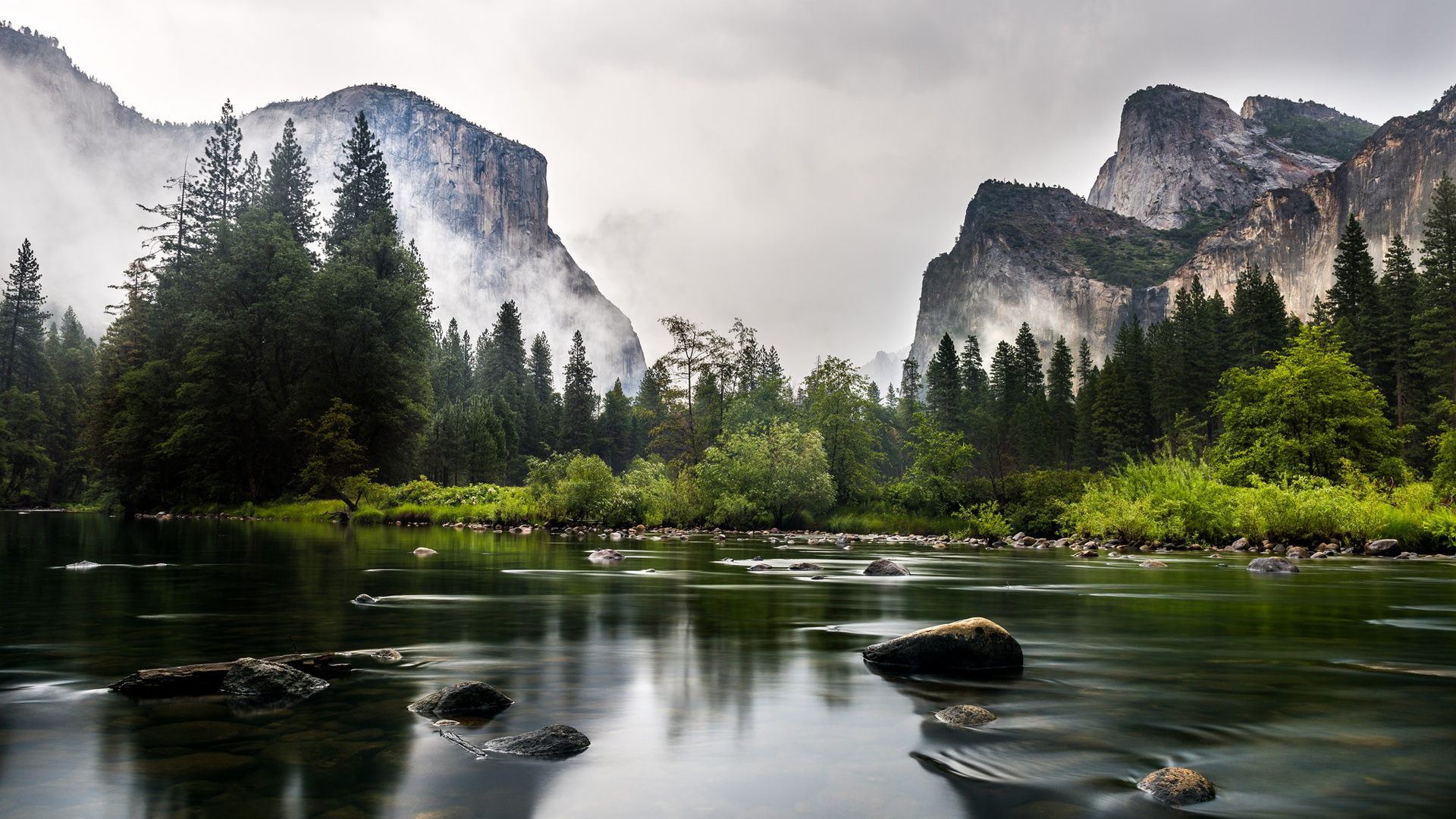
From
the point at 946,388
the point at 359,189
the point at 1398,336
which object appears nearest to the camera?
the point at 1398,336

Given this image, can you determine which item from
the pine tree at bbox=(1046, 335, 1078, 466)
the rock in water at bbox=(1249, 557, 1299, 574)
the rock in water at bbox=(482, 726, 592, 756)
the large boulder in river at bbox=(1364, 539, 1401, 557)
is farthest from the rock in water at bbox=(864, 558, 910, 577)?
the pine tree at bbox=(1046, 335, 1078, 466)

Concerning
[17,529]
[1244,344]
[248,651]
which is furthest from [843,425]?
[1244,344]

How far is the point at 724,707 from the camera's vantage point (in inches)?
209

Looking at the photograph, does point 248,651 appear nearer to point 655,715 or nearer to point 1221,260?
point 655,715

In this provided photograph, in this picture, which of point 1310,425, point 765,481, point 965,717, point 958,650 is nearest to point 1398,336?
point 1310,425

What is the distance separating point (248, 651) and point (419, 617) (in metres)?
2.69

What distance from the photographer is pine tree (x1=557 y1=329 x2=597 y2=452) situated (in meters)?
109

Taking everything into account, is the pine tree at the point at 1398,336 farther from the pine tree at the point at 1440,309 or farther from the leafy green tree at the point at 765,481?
the leafy green tree at the point at 765,481

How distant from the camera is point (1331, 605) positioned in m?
11.0

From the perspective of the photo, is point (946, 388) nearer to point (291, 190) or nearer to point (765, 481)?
point (765, 481)

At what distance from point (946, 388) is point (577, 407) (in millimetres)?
54482

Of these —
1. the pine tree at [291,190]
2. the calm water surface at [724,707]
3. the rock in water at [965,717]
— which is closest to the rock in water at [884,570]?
the calm water surface at [724,707]

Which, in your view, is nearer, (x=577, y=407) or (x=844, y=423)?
(x=844, y=423)

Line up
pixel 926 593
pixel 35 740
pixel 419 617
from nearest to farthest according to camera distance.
→ pixel 35 740, pixel 419 617, pixel 926 593
